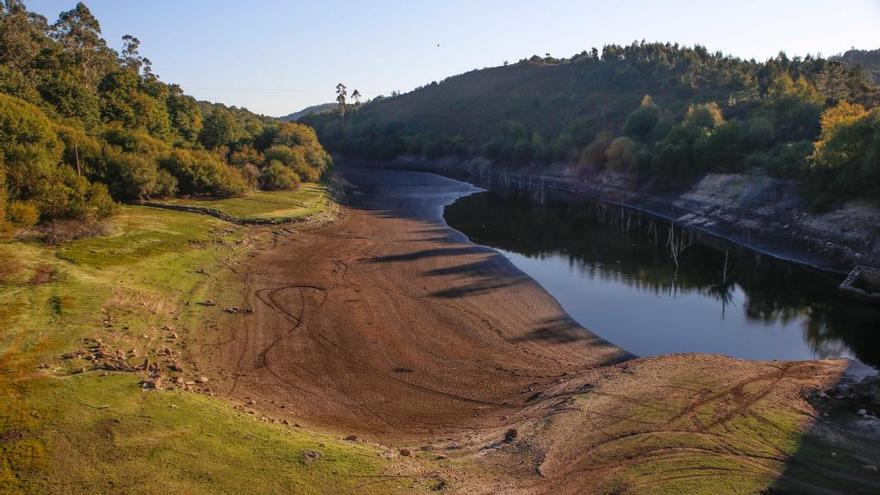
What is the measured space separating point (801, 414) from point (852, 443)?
1824 millimetres

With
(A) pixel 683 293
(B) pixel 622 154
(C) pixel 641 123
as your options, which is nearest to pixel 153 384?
(A) pixel 683 293

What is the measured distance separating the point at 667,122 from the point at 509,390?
274ft

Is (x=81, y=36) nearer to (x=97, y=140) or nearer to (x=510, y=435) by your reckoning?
(x=97, y=140)

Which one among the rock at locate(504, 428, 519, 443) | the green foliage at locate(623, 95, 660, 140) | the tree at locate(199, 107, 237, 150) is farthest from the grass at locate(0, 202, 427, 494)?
the green foliage at locate(623, 95, 660, 140)

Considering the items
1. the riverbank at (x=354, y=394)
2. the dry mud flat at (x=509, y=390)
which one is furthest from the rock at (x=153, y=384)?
the dry mud flat at (x=509, y=390)

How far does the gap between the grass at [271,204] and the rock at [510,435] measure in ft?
131

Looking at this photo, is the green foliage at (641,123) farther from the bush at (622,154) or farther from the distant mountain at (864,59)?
the distant mountain at (864,59)

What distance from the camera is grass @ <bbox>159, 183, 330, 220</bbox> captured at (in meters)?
52.9

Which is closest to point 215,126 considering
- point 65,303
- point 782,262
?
point 65,303

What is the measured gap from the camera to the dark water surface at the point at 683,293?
95.9 feet

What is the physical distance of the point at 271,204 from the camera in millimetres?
59188

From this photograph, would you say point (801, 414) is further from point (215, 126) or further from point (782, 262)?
point (215, 126)

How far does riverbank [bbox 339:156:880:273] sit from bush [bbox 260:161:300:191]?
36.2m

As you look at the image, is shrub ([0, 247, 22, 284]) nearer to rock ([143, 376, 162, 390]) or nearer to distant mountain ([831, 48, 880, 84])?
rock ([143, 376, 162, 390])
